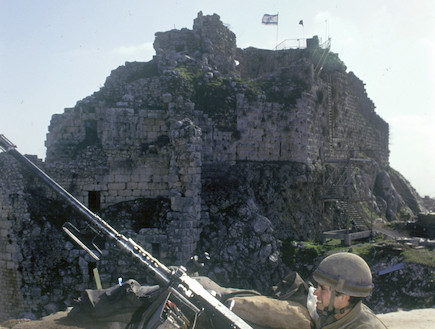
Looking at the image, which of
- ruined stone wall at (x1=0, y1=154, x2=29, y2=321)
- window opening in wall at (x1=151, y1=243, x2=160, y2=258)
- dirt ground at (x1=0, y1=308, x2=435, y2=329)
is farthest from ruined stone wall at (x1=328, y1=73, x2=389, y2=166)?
ruined stone wall at (x1=0, y1=154, x2=29, y2=321)

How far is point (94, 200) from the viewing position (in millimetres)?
13414

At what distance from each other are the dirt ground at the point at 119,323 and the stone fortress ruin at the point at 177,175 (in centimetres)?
457

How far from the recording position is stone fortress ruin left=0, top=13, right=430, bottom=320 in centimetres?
1214

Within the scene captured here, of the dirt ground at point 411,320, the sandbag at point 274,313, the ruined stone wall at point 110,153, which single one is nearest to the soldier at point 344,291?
the sandbag at point 274,313

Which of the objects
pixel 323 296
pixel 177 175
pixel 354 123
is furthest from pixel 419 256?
pixel 354 123

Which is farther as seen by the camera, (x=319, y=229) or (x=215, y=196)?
(x=319, y=229)

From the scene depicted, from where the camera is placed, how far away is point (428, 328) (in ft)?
26.8

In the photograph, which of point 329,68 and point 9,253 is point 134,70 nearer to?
point 9,253

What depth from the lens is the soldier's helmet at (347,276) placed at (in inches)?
145

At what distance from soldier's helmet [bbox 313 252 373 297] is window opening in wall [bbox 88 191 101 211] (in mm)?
10464

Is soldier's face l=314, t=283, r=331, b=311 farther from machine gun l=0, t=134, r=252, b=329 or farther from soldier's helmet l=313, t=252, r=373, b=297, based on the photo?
machine gun l=0, t=134, r=252, b=329

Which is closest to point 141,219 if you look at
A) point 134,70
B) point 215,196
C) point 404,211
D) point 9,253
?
point 215,196

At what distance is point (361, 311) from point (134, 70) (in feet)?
41.2

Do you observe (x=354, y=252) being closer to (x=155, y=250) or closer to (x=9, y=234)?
(x=155, y=250)
